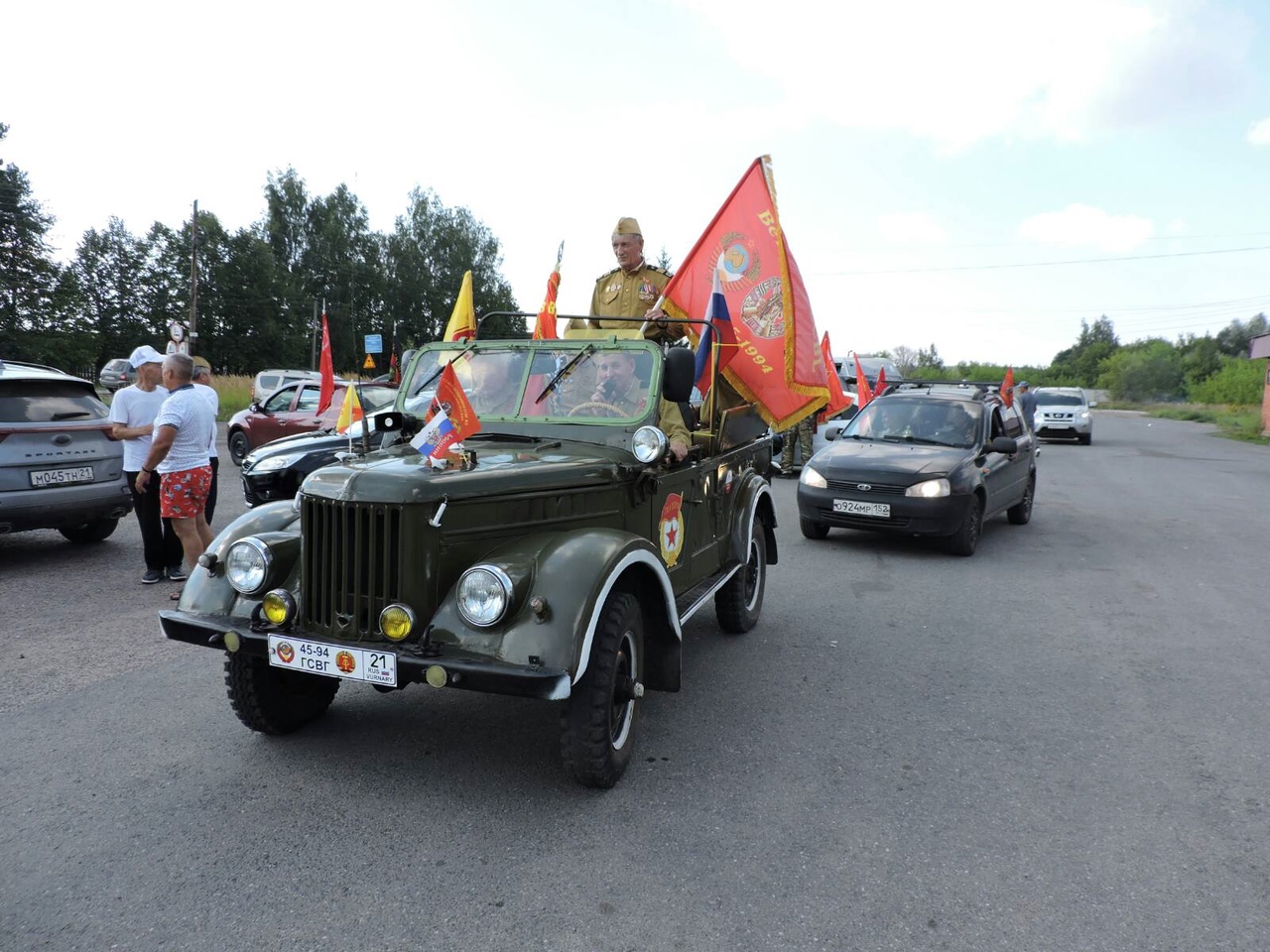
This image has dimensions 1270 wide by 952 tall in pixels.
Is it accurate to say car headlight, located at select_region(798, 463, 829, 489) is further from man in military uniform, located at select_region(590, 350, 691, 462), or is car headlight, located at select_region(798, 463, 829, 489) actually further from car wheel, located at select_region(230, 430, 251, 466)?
car wheel, located at select_region(230, 430, 251, 466)

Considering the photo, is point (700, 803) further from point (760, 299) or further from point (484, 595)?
point (760, 299)

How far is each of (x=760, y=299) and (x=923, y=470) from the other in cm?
355

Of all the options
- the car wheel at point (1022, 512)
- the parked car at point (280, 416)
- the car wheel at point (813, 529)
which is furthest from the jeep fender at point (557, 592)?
the parked car at point (280, 416)

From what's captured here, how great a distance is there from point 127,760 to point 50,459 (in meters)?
4.68

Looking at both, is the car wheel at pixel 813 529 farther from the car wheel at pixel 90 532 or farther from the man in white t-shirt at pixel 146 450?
the car wheel at pixel 90 532

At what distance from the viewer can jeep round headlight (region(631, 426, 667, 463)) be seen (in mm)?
4260

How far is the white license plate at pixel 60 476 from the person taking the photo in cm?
747

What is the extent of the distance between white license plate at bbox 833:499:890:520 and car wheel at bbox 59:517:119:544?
6.92 meters

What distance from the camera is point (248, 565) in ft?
12.3

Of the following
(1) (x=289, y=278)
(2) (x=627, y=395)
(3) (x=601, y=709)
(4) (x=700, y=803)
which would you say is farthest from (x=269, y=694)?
(1) (x=289, y=278)

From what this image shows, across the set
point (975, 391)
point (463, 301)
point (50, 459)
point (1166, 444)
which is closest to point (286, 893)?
point (463, 301)

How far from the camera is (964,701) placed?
16.2 feet

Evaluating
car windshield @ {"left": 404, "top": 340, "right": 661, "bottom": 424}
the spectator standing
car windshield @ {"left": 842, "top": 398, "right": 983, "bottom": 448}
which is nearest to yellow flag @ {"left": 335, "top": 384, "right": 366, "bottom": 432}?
car windshield @ {"left": 404, "top": 340, "right": 661, "bottom": 424}

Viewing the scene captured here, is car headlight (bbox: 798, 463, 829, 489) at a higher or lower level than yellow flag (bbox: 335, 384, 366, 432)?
lower
